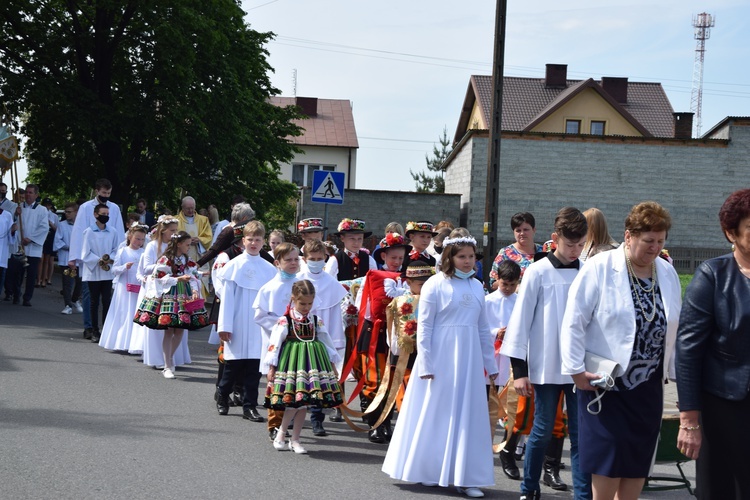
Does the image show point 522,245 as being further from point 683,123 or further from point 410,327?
point 683,123

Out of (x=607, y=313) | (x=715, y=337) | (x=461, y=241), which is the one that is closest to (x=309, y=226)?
(x=461, y=241)

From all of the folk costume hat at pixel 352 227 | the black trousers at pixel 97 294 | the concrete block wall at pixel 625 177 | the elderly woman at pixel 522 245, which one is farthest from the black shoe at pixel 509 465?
the concrete block wall at pixel 625 177

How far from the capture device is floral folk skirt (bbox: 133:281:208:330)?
12109 mm

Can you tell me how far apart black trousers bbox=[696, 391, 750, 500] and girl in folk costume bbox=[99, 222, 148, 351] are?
10.5 m

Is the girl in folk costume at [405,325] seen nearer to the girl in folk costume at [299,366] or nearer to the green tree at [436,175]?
the girl in folk costume at [299,366]

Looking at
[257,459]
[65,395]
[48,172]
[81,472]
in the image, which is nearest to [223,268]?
[65,395]

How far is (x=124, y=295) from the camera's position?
14.2 metres

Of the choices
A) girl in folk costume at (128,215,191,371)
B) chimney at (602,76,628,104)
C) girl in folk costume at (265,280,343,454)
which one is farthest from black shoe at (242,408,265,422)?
chimney at (602,76,628,104)

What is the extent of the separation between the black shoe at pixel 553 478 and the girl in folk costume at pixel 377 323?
6.22ft

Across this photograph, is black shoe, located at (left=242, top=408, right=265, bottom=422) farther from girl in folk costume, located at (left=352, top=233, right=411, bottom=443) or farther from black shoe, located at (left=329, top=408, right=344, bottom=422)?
girl in folk costume, located at (left=352, top=233, right=411, bottom=443)

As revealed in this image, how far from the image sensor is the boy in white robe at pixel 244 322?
9.81 metres

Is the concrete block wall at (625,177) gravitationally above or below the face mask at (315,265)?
above

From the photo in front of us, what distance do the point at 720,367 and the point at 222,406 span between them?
6.23m

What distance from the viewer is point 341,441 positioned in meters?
9.04
